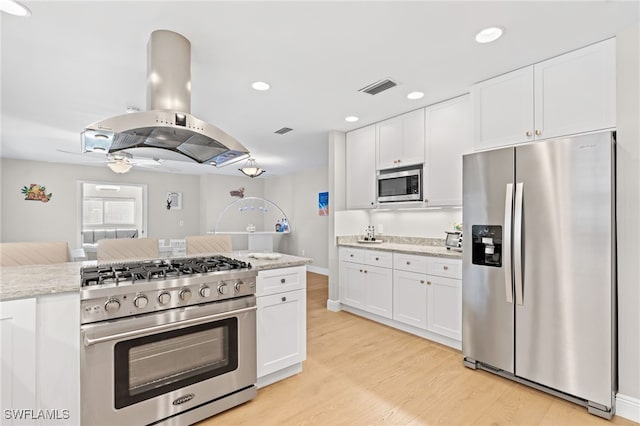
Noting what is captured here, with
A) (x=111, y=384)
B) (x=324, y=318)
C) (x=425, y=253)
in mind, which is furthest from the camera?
(x=324, y=318)

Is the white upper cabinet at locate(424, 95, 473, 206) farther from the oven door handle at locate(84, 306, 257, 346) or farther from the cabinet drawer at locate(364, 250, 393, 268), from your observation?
the oven door handle at locate(84, 306, 257, 346)

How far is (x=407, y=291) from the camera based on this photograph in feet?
10.9

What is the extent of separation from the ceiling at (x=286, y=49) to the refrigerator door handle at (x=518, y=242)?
109cm

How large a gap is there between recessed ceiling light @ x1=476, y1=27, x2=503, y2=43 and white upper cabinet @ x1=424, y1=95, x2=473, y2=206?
96cm

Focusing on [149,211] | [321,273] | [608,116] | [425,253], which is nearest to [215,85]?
[425,253]

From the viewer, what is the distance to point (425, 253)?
10.3 ft

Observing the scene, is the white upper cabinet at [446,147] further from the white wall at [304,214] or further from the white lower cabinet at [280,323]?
the white wall at [304,214]

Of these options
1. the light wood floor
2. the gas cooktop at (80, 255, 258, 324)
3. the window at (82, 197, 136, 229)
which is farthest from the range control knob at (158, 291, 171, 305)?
the window at (82, 197, 136, 229)

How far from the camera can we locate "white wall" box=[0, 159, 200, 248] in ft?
21.5

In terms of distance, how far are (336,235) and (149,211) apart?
5.99 metres

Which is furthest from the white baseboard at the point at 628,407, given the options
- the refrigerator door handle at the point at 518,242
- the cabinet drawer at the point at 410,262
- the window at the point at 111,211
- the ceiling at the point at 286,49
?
the window at the point at 111,211

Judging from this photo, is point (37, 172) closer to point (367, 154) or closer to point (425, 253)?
point (367, 154)

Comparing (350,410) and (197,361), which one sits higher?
(197,361)

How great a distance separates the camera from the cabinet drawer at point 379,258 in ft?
11.6
